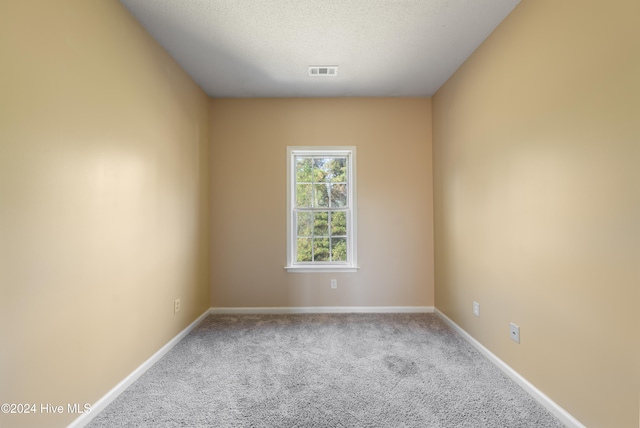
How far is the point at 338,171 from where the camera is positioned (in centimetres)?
341

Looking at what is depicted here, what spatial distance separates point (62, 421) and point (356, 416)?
1603 mm

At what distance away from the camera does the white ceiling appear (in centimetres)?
187

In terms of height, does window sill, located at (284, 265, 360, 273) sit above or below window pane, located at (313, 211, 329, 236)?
below

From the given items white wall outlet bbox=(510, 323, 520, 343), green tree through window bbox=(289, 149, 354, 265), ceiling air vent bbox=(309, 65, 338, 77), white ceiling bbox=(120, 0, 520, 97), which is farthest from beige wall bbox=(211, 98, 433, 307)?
white wall outlet bbox=(510, 323, 520, 343)

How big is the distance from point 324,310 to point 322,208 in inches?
50.5

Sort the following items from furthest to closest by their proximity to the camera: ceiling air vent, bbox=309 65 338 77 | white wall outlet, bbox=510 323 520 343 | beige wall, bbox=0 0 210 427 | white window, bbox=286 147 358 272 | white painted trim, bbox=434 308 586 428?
white window, bbox=286 147 358 272 < ceiling air vent, bbox=309 65 338 77 < white wall outlet, bbox=510 323 520 343 < white painted trim, bbox=434 308 586 428 < beige wall, bbox=0 0 210 427

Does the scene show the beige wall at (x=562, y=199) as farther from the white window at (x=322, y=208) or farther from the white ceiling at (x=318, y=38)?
the white window at (x=322, y=208)

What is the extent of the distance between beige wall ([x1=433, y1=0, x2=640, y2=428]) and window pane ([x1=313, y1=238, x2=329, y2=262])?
164 cm

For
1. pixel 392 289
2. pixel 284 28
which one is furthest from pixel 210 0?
pixel 392 289

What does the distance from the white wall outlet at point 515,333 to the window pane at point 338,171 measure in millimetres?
2234

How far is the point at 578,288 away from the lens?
1428mm

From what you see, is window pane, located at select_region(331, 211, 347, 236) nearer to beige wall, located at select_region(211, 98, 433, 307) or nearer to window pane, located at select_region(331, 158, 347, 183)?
beige wall, located at select_region(211, 98, 433, 307)

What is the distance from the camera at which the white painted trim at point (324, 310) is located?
3.25 metres

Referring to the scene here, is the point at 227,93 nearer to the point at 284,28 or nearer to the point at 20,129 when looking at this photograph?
the point at 284,28
